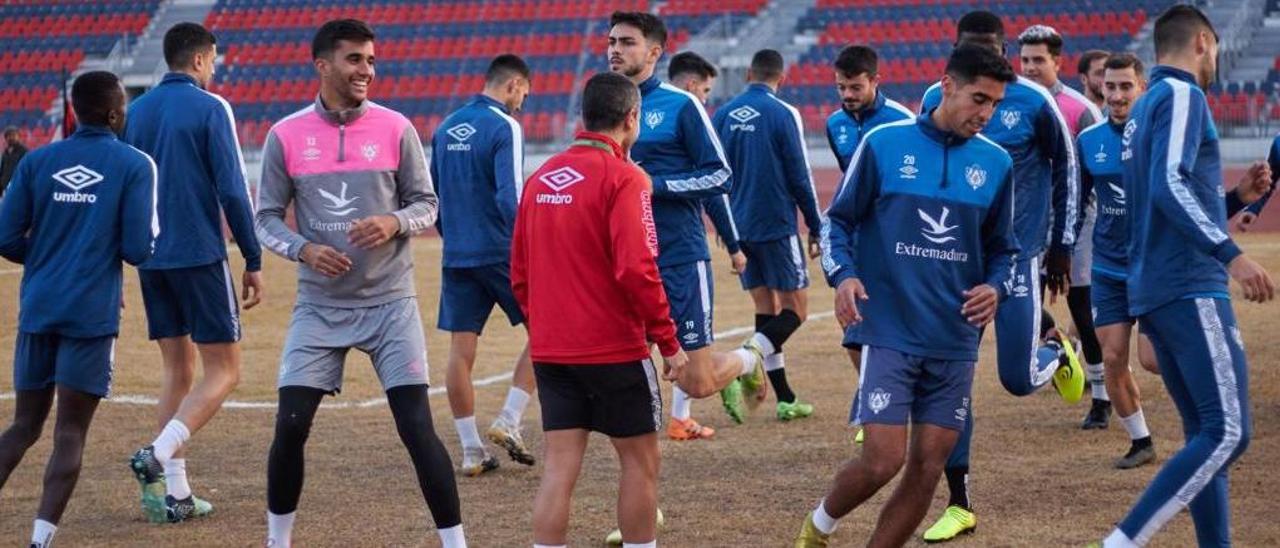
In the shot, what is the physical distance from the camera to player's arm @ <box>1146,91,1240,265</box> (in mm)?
5855

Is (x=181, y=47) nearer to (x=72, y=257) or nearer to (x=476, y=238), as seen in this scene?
(x=72, y=257)

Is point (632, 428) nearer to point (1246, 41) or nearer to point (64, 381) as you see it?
point (64, 381)

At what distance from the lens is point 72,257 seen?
6.98 metres

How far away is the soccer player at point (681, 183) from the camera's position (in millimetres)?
8547

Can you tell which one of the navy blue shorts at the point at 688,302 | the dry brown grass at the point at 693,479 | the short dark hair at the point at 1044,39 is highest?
the short dark hair at the point at 1044,39

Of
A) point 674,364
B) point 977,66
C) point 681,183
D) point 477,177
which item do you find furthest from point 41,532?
point 977,66

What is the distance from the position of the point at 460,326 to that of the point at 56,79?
3361 cm

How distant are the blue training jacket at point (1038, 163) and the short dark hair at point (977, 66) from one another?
1.65m

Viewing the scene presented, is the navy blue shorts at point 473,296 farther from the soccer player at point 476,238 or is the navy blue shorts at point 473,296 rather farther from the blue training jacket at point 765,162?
the blue training jacket at point 765,162

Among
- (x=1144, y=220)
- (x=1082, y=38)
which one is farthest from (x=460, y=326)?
(x=1082, y=38)

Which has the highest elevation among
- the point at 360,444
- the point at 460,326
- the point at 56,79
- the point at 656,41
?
the point at 56,79

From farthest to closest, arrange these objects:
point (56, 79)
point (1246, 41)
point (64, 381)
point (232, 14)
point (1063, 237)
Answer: point (232, 14) < point (56, 79) < point (1246, 41) < point (1063, 237) < point (64, 381)

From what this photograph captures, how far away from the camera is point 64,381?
6930 mm

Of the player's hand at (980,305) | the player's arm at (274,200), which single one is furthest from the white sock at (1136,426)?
the player's arm at (274,200)
